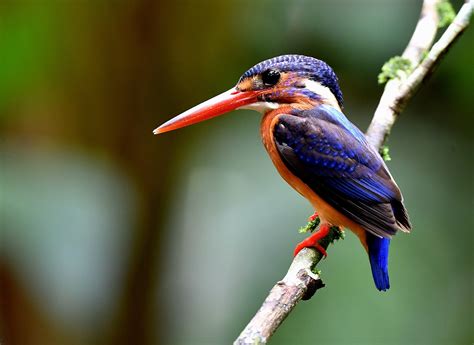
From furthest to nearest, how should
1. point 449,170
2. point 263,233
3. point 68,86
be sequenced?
point 68,86, point 449,170, point 263,233

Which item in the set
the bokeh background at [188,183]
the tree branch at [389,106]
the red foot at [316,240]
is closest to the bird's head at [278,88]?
the tree branch at [389,106]

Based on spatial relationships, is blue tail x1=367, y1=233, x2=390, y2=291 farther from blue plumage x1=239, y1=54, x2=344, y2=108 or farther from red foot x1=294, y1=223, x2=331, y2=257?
blue plumage x1=239, y1=54, x2=344, y2=108

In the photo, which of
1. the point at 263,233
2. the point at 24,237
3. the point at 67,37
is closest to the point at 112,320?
the point at 24,237

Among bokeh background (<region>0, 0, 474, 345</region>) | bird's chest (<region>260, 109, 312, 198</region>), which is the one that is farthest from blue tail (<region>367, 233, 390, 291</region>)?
bokeh background (<region>0, 0, 474, 345</region>)

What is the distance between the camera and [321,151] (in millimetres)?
2408

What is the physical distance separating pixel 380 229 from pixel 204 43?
1782 mm

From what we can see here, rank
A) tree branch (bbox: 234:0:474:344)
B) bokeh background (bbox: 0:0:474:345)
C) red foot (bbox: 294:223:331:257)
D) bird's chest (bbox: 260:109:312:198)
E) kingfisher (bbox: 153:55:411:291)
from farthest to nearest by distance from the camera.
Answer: bokeh background (bbox: 0:0:474:345)
bird's chest (bbox: 260:109:312:198)
kingfisher (bbox: 153:55:411:291)
red foot (bbox: 294:223:331:257)
tree branch (bbox: 234:0:474:344)

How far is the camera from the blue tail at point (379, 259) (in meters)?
2.25

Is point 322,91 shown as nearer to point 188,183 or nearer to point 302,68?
point 302,68

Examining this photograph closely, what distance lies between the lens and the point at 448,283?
3.27m

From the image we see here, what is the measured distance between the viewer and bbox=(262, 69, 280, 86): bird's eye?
250 centimetres

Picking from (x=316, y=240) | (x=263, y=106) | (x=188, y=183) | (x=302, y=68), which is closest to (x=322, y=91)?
(x=302, y=68)

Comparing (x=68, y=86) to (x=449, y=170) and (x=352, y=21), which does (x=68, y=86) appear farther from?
(x=449, y=170)

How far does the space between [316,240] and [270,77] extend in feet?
1.97
